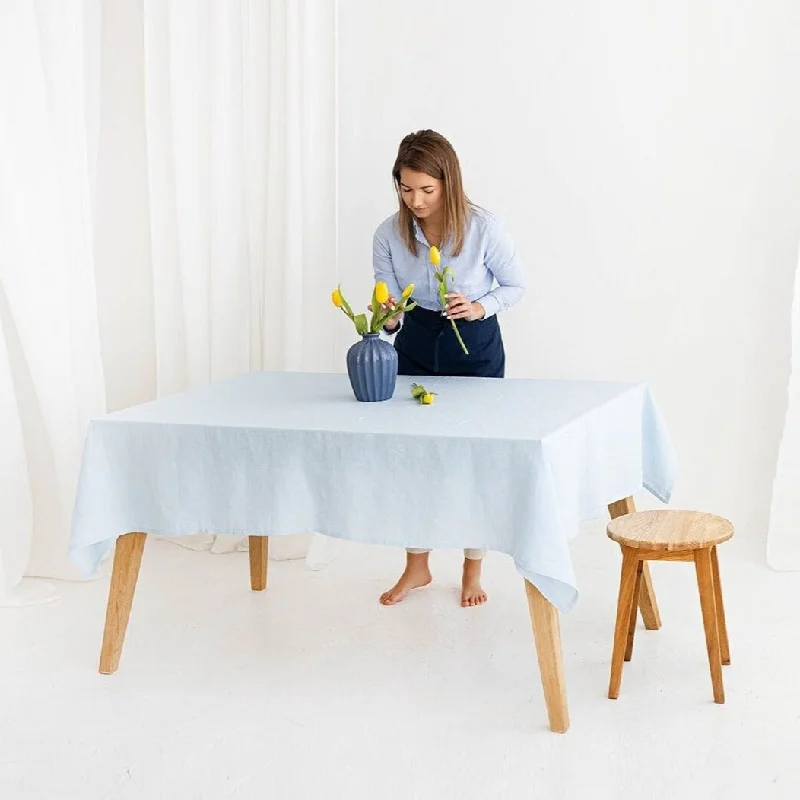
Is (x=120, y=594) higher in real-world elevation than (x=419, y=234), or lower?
A: lower

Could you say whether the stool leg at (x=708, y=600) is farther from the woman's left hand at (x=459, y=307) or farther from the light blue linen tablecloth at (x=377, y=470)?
the woman's left hand at (x=459, y=307)

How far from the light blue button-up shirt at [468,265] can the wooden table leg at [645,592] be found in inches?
29.2

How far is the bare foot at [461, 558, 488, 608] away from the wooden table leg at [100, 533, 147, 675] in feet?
3.54

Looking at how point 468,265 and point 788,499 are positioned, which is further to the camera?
point 788,499

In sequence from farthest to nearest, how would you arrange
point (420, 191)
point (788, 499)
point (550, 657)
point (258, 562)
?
point (788, 499) → point (258, 562) → point (420, 191) → point (550, 657)

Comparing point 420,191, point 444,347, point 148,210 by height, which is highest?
point 420,191

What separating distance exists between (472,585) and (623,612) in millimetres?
876

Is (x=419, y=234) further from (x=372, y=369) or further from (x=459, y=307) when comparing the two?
(x=372, y=369)

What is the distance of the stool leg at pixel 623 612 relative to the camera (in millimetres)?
2863

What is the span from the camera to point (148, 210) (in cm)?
446

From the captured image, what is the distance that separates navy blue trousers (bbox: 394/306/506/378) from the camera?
145 inches

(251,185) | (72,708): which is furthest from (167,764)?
(251,185)

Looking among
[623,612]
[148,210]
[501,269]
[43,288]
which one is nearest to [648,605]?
[623,612]

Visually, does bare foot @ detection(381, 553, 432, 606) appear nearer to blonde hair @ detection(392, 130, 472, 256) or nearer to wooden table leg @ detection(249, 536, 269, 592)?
wooden table leg @ detection(249, 536, 269, 592)
